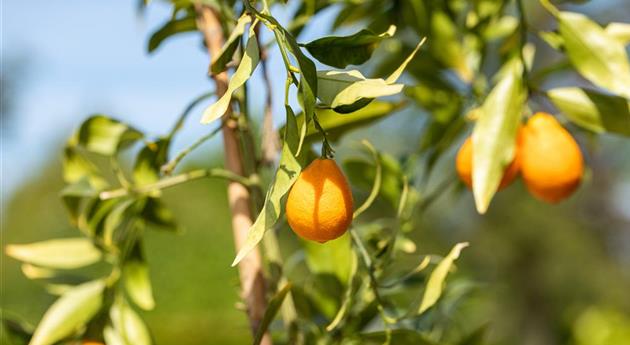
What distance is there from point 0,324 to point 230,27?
276mm

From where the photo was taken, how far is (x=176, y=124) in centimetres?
59

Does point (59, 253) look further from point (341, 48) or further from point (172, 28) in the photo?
point (341, 48)

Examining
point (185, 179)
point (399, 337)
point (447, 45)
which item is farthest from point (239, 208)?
point (447, 45)

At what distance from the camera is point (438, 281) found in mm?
479

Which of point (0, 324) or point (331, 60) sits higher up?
point (331, 60)

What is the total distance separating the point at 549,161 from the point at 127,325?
1.12ft

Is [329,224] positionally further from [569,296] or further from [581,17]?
[569,296]

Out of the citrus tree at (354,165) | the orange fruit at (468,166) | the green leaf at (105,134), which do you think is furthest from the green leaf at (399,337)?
the green leaf at (105,134)

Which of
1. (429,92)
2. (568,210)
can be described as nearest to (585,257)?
(568,210)

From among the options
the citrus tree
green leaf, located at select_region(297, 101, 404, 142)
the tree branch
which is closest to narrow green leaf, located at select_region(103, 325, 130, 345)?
the citrus tree

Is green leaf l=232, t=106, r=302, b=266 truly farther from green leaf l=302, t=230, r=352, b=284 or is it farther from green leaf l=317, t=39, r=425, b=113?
green leaf l=302, t=230, r=352, b=284

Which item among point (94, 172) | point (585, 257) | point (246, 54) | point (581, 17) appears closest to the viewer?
point (246, 54)

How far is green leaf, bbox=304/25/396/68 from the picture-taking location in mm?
408

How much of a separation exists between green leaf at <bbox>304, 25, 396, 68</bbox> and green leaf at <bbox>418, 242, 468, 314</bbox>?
5.4 inches
